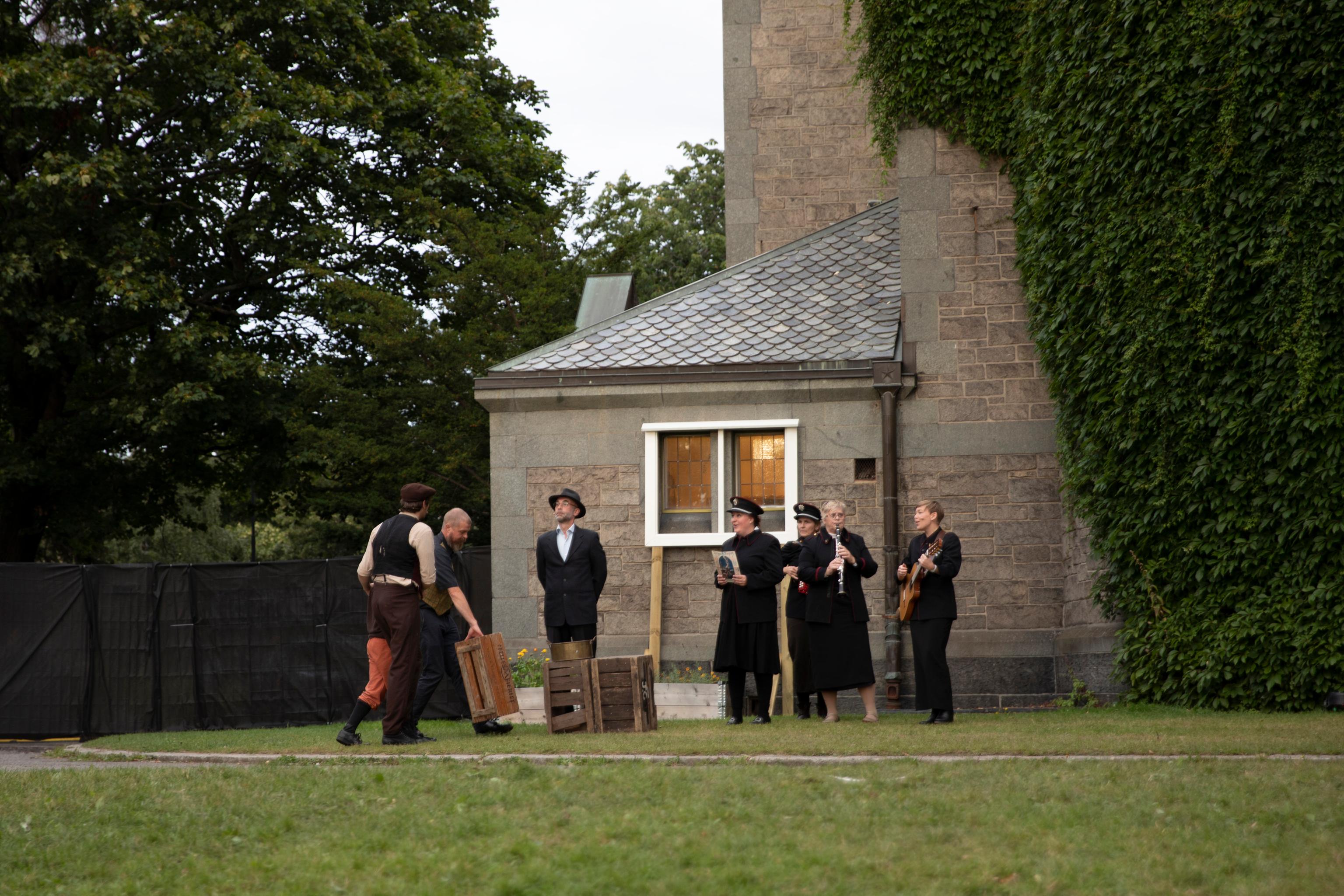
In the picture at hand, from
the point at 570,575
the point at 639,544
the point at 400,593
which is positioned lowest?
the point at 400,593

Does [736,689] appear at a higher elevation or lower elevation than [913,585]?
lower

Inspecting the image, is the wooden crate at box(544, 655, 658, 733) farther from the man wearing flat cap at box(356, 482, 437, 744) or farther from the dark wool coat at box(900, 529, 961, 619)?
the dark wool coat at box(900, 529, 961, 619)

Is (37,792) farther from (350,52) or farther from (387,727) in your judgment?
(350,52)

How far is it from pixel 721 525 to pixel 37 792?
347 inches

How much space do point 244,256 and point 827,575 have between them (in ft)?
56.7

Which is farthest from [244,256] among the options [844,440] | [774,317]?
[844,440]

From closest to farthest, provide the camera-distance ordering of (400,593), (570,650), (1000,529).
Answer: (400,593) → (570,650) → (1000,529)

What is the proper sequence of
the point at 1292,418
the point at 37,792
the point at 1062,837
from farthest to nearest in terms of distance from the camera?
1. the point at 1292,418
2. the point at 37,792
3. the point at 1062,837

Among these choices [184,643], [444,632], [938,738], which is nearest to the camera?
[938,738]

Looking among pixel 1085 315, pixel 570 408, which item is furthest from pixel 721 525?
pixel 1085 315

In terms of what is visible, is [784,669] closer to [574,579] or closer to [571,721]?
[574,579]

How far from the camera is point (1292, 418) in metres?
11.2

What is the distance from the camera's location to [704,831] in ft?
19.0

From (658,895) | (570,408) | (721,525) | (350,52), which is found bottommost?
(658,895)
